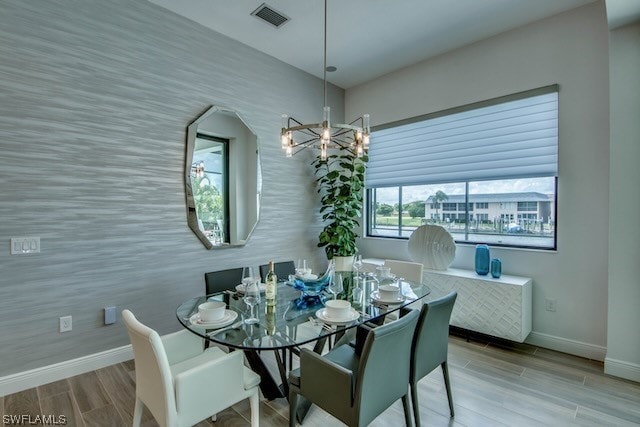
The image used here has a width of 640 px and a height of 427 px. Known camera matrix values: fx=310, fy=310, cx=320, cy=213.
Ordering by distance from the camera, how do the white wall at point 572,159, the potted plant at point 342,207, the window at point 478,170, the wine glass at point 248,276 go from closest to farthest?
1. the wine glass at point 248,276
2. the white wall at point 572,159
3. the window at point 478,170
4. the potted plant at point 342,207

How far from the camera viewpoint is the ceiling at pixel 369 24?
292 centimetres

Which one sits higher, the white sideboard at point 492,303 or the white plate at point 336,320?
the white plate at point 336,320

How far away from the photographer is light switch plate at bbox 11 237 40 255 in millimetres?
2326

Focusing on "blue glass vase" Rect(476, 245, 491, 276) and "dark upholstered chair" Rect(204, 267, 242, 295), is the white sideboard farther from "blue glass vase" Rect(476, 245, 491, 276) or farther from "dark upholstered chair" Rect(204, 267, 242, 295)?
"dark upholstered chair" Rect(204, 267, 242, 295)

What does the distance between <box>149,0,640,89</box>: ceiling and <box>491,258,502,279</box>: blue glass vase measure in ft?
7.61

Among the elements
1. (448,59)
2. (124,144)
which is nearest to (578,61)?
(448,59)

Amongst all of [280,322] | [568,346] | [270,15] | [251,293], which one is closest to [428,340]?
[280,322]

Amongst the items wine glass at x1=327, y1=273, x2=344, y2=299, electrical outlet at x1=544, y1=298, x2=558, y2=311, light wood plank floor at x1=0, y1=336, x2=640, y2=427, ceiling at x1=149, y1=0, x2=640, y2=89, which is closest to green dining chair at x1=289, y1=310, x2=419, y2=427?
light wood plank floor at x1=0, y1=336, x2=640, y2=427

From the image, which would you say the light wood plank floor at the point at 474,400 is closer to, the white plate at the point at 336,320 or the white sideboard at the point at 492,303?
→ the white sideboard at the point at 492,303

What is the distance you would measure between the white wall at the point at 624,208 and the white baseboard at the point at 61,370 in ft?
14.1

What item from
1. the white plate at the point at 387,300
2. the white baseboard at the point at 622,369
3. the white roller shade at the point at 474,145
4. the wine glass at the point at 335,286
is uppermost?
Result: the white roller shade at the point at 474,145

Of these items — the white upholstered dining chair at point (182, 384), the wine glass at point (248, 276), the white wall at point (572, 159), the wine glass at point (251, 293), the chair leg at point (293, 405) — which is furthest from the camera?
the white wall at point (572, 159)

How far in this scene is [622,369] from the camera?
258cm

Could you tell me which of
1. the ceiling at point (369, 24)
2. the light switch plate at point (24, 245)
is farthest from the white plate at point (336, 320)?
the ceiling at point (369, 24)
